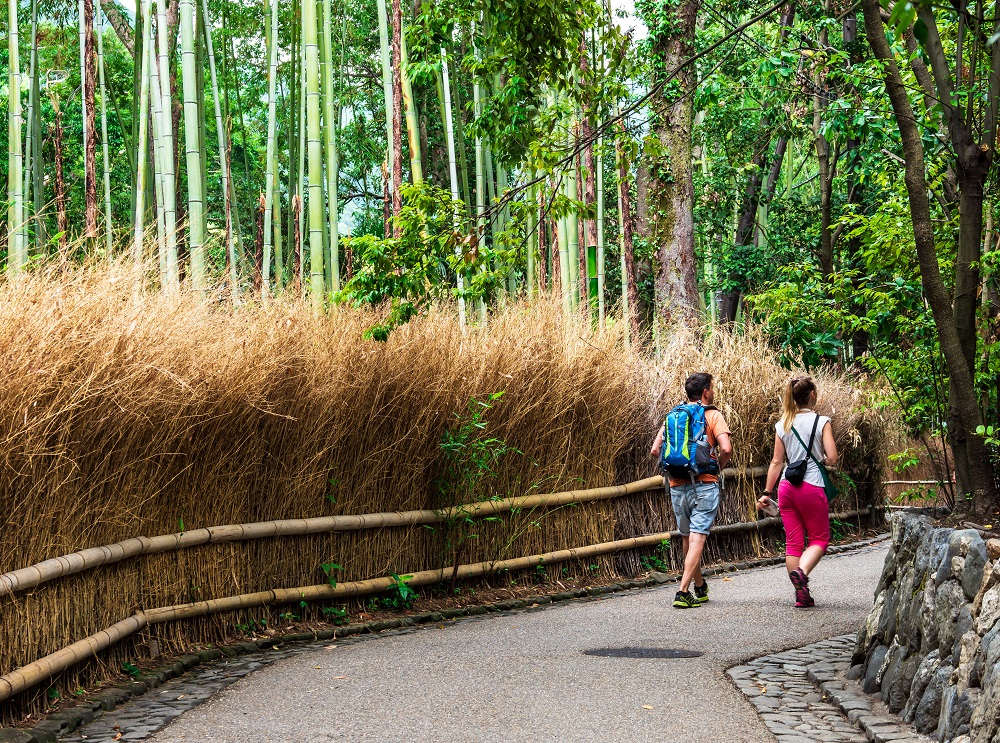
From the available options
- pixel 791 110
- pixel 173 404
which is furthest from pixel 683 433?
pixel 791 110

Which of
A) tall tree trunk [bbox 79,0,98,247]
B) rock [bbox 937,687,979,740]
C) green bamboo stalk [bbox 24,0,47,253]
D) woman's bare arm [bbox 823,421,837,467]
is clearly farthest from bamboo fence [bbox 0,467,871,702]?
tall tree trunk [bbox 79,0,98,247]

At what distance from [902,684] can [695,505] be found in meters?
3.71

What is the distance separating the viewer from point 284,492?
746 centimetres

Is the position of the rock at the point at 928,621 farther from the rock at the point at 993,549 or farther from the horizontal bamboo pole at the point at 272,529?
the horizontal bamboo pole at the point at 272,529

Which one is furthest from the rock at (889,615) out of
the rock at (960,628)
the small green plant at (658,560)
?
the small green plant at (658,560)

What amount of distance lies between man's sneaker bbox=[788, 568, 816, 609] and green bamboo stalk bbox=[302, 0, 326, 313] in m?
4.42

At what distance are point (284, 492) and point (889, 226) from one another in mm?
4296

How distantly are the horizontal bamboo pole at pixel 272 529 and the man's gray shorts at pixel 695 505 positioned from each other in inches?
50.5

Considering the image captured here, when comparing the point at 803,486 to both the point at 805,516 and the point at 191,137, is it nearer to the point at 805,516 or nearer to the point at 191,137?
the point at 805,516

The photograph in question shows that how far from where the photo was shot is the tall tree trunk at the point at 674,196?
1476 cm

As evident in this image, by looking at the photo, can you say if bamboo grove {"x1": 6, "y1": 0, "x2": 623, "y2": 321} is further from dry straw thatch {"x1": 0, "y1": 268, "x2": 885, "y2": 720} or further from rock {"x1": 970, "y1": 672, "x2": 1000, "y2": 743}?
rock {"x1": 970, "y1": 672, "x2": 1000, "y2": 743}

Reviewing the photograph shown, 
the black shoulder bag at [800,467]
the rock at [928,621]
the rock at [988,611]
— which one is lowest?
the rock at [928,621]

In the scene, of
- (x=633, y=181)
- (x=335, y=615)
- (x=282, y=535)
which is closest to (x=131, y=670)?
(x=282, y=535)

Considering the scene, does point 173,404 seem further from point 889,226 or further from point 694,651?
point 889,226
